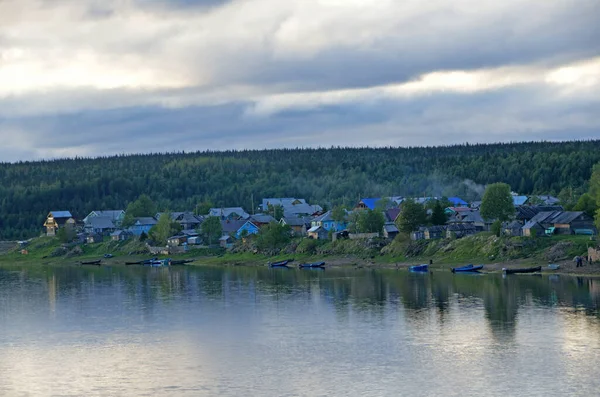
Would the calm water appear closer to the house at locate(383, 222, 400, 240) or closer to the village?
the village

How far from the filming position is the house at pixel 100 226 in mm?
182087

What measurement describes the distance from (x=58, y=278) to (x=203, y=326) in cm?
5746

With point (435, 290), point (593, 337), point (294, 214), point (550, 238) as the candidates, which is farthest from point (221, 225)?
point (593, 337)

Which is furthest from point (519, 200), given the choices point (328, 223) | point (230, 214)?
point (230, 214)

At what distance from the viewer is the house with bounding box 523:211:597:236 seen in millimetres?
111125

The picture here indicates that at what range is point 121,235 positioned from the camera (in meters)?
171

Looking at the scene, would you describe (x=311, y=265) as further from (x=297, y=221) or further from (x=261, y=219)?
(x=261, y=219)

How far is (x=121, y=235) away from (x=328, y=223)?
40.5m

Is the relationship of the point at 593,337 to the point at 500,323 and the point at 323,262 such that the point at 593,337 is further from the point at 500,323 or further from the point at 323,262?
the point at 323,262

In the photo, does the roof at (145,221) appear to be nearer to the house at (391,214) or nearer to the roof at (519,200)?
the house at (391,214)

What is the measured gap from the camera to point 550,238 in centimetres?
10781

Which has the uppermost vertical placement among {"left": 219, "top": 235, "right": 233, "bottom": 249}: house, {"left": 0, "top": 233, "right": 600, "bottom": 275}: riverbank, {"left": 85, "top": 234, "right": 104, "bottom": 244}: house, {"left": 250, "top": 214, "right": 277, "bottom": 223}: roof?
{"left": 250, "top": 214, "right": 277, "bottom": 223}: roof

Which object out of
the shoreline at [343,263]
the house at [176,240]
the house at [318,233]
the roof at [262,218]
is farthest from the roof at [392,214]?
the house at [176,240]

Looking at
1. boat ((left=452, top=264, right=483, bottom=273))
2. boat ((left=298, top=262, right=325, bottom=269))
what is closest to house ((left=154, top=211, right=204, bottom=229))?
boat ((left=298, top=262, right=325, bottom=269))
